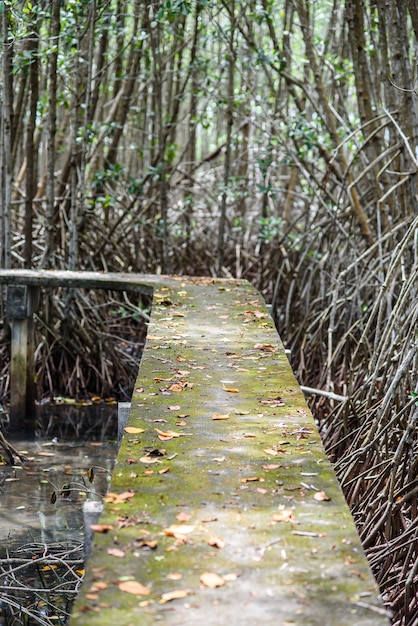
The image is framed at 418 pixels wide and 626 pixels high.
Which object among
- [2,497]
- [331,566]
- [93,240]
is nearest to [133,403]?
[331,566]

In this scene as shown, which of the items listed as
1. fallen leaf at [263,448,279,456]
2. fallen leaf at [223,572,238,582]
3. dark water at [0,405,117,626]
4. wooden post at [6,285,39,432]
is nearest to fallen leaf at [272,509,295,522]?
fallen leaf at [223,572,238,582]

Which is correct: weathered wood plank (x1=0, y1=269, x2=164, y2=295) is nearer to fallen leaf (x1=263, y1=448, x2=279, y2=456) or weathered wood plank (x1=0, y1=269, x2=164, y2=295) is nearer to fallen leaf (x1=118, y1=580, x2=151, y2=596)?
fallen leaf (x1=263, y1=448, x2=279, y2=456)

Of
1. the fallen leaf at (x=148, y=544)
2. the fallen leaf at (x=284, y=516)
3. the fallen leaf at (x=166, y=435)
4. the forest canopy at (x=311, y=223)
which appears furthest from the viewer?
the forest canopy at (x=311, y=223)

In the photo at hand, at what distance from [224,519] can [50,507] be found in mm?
2822

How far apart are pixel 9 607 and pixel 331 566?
2.14 metres

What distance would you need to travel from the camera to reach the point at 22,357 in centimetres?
645

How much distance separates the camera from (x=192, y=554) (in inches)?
80.2

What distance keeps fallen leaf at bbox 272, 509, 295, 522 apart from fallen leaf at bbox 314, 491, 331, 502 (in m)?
0.11

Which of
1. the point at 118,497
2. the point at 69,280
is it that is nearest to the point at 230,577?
the point at 118,497

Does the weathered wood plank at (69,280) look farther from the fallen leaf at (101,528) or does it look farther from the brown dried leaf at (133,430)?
the fallen leaf at (101,528)

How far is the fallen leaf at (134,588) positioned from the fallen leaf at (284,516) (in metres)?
0.45

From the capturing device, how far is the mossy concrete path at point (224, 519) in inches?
72.0

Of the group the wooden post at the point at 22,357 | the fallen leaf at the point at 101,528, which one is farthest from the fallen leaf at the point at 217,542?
the wooden post at the point at 22,357

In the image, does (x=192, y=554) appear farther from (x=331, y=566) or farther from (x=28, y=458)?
(x=28, y=458)
